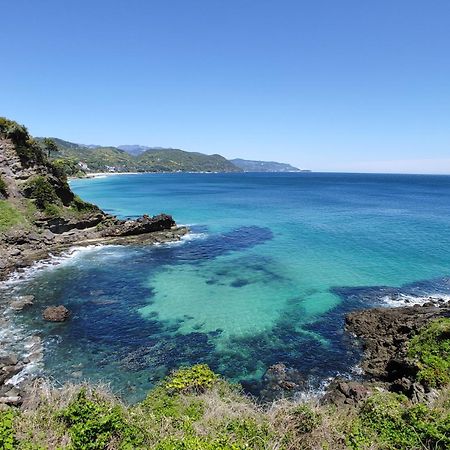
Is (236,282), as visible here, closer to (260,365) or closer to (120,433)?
(260,365)

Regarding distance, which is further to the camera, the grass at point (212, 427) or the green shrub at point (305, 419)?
the green shrub at point (305, 419)

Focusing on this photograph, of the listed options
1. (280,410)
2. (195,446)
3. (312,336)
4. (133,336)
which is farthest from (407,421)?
(133,336)

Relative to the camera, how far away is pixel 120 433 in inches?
466

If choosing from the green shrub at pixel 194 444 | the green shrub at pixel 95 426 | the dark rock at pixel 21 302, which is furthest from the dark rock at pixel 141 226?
the green shrub at pixel 194 444

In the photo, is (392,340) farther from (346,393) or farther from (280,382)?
(280,382)

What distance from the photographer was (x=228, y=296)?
33.4 m

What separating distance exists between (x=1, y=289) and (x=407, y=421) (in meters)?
35.1

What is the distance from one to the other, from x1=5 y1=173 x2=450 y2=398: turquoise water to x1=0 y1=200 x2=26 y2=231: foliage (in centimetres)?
961

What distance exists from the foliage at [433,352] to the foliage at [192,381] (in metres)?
11.8

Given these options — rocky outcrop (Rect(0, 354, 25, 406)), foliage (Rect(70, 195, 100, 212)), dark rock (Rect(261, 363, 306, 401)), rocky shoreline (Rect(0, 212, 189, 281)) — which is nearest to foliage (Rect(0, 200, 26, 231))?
rocky shoreline (Rect(0, 212, 189, 281))

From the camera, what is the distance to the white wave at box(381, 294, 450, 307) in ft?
Answer: 104

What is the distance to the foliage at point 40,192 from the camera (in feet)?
163

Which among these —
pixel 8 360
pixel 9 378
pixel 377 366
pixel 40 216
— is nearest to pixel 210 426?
pixel 377 366

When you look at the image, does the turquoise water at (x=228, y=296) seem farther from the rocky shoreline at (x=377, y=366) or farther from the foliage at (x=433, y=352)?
the foliage at (x=433, y=352)
